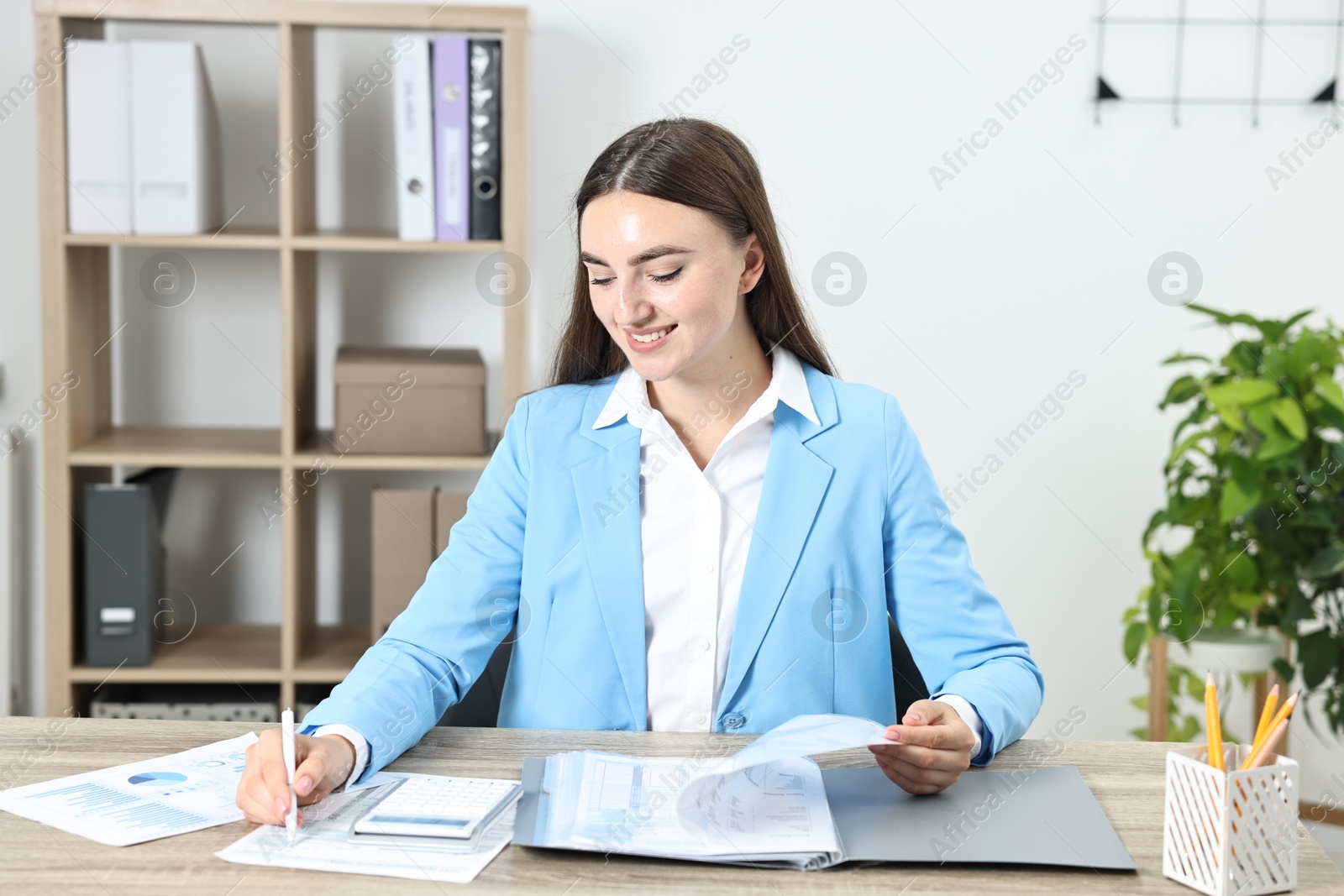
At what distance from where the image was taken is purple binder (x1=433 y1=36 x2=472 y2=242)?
232 centimetres

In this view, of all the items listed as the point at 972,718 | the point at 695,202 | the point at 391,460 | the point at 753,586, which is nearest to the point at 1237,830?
the point at 972,718

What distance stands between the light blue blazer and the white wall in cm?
125

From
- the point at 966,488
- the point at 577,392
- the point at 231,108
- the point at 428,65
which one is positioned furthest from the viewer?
the point at 966,488

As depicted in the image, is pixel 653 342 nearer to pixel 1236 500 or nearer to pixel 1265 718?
pixel 1265 718

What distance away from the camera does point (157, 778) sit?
1.10m

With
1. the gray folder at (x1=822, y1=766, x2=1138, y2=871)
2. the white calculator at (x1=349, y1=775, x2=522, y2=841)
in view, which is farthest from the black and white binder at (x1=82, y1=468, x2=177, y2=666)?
the gray folder at (x1=822, y1=766, x2=1138, y2=871)

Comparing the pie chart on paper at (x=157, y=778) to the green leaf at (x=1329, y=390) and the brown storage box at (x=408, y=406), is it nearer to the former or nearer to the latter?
the brown storage box at (x=408, y=406)

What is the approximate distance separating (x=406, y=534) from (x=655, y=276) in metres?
1.27

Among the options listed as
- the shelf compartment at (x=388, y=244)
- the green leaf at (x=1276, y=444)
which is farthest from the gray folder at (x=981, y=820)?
the shelf compartment at (x=388, y=244)

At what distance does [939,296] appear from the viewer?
107 inches

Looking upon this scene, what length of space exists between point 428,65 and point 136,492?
1053 millimetres

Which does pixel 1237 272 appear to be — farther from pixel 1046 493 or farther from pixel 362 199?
pixel 362 199

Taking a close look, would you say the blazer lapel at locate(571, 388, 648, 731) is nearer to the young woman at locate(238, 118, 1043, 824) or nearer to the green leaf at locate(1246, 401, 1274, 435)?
the young woman at locate(238, 118, 1043, 824)


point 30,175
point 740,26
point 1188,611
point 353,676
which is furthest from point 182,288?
point 1188,611
